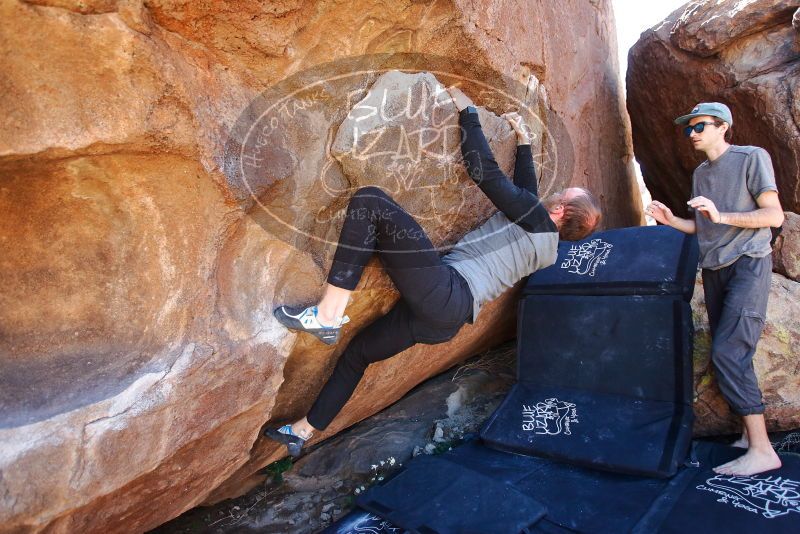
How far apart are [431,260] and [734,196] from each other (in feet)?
4.56

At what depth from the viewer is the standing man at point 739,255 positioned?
7.61 ft

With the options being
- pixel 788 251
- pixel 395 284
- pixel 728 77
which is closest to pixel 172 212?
pixel 395 284

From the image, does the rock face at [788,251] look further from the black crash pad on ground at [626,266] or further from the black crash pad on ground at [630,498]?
the black crash pad on ground at [630,498]

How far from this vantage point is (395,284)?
7.21ft

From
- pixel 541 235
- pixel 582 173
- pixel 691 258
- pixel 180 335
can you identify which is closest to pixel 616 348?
pixel 691 258

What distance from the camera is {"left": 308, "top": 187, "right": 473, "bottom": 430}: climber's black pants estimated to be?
2.07m

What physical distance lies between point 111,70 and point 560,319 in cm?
249

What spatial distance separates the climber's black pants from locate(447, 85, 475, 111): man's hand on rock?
2.11ft

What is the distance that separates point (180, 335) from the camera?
1968 millimetres

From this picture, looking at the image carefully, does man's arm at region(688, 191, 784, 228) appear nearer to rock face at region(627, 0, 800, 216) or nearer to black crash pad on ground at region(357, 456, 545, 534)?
black crash pad on ground at region(357, 456, 545, 534)

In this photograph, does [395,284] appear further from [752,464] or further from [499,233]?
[752,464]

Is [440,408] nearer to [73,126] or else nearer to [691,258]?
[691,258]

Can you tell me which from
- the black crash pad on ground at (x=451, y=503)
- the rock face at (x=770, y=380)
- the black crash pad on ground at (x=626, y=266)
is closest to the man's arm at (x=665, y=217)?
the black crash pad on ground at (x=626, y=266)

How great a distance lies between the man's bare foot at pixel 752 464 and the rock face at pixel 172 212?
164cm
